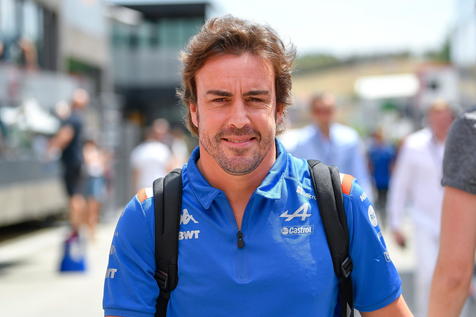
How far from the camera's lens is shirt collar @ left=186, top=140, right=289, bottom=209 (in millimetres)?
2561

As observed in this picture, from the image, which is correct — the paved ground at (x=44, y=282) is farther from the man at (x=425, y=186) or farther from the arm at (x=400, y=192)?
the man at (x=425, y=186)

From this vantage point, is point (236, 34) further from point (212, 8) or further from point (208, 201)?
point (212, 8)

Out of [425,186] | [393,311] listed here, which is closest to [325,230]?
[393,311]

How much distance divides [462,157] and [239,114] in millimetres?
949

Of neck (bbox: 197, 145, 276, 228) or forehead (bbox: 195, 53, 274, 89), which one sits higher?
forehead (bbox: 195, 53, 274, 89)

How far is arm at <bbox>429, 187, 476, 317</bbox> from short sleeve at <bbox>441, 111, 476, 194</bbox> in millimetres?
34

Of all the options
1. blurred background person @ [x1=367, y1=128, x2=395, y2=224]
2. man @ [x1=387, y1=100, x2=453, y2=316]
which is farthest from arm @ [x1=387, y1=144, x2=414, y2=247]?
blurred background person @ [x1=367, y1=128, x2=395, y2=224]

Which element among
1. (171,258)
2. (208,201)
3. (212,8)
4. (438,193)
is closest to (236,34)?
(208,201)

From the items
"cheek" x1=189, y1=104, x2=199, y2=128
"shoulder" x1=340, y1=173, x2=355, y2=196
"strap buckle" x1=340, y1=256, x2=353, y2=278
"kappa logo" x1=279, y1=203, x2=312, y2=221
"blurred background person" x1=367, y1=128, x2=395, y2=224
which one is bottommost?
"blurred background person" x1=367, y1=128, x2=395, y2=224

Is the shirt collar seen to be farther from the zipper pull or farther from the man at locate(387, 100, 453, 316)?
the man at locate(387, 100, 453, 316)

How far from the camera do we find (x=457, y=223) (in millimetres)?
3029

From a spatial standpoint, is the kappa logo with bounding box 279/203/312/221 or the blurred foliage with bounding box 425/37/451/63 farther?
the blurred foliage with bounding box 425/37/451/63

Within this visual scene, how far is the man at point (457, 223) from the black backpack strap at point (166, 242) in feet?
3.45

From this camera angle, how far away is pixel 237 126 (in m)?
2.52
